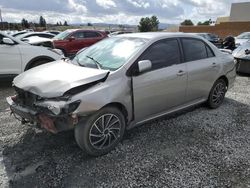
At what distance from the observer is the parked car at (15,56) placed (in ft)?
23.3

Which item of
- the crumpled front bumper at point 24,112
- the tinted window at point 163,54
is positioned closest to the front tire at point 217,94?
the tinted window at point 163,54

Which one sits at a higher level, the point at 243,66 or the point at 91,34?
the point at 91,34

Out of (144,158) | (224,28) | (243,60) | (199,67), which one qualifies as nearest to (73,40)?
(243,60)

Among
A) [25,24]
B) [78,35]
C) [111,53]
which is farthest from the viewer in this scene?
[25,24]

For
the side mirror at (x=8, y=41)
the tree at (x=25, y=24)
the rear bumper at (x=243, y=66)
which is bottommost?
the tree at (x=25, y=24)

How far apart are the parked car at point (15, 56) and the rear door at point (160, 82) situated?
445 centimetres

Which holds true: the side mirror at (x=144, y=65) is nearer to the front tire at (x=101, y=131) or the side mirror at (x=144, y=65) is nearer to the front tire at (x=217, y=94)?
the front tire at (x=101, y=131)

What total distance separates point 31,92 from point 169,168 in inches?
79.9

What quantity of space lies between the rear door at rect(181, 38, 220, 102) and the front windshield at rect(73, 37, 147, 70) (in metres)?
1.02

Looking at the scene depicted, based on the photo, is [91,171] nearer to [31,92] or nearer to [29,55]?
[31,92]

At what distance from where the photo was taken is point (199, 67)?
484 cm

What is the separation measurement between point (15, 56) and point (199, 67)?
4929mm

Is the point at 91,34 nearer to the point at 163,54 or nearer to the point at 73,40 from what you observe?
the point at 73,40

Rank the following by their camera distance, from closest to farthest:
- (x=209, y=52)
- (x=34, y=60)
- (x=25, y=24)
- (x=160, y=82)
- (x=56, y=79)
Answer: (x=56, y=79), (x=160, y=82), (x=209, y=52), (x=34, y=60), (x=25, y=24)
